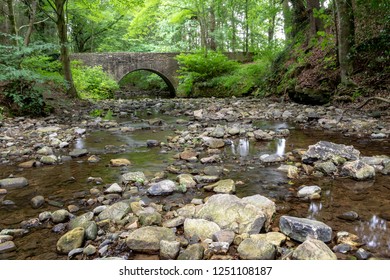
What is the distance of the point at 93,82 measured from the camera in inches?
669

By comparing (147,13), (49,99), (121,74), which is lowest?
(49,99)

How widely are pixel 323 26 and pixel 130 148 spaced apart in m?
9.82

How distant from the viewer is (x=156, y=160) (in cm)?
437

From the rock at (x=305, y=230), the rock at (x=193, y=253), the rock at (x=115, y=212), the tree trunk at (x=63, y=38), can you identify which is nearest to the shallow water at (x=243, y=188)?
the rock at (x=305, y=230)

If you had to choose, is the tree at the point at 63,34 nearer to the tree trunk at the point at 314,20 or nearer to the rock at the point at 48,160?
the rock at the point at 48,160

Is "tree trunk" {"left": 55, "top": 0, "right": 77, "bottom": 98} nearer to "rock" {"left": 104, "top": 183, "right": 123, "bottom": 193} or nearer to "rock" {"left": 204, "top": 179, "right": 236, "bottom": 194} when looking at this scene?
"rock" {"left": 104, "top": 183, "right": 123, "bottom": 193}

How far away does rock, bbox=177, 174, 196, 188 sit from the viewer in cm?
321

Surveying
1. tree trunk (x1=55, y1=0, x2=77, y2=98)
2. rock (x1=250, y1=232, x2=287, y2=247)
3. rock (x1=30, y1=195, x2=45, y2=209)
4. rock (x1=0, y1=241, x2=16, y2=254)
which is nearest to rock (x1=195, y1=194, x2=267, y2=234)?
rock (x1=250, y1=232, x2=287, y2=247)

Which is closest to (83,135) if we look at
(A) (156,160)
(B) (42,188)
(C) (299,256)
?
(A) (156,160)

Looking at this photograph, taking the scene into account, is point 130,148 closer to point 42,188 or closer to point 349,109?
point 42,188

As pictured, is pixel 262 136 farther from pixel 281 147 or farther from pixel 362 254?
pixel 362 254

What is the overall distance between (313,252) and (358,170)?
6.17ft

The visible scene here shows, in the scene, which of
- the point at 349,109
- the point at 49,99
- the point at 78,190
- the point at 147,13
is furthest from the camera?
the point at 147,13

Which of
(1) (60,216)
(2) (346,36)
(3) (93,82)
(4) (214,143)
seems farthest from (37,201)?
(3) (93,82)
